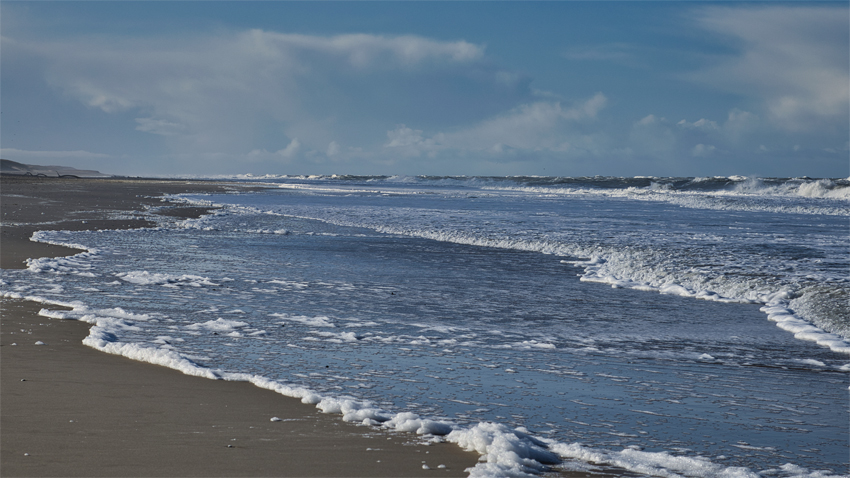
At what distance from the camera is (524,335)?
23.6ft

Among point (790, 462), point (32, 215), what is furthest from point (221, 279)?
point (32, 215)

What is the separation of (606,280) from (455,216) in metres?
14.4

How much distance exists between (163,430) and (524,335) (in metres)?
4.09

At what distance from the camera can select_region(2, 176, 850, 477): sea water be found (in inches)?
169

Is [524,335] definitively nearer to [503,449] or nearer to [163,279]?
[503,449]

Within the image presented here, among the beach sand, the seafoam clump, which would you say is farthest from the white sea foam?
the seafoam clump

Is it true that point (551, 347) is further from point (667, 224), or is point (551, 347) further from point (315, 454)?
point (667, 224)

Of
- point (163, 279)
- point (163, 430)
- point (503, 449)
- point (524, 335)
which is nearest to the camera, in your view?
point (503, 449)

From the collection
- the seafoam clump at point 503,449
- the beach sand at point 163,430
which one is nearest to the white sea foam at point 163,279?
the beach sand at point 163,430

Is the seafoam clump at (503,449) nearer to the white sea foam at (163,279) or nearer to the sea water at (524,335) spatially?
the sea water at (524,335)

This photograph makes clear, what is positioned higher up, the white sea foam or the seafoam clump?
the white sea foam

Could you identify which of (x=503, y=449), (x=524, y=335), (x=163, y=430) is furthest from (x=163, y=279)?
(x=503, y=449)

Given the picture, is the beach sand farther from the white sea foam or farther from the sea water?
the white sea foam

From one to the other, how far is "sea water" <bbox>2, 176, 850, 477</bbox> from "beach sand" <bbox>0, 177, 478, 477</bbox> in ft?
0.80
